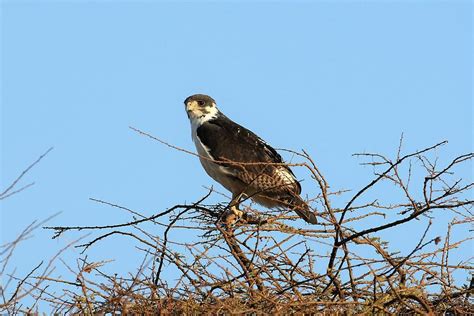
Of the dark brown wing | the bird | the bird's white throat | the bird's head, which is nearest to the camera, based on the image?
the bird

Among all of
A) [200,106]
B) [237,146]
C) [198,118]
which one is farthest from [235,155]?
[200,106]

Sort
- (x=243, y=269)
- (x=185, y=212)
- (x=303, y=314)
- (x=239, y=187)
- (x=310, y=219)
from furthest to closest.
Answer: (x=239, y=187) → (x=310, y=219) → (x=185, y=212) → (x=243, y=269) → (x=303, y=314)

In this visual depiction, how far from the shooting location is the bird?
27.7 ft

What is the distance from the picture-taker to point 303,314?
5.43 m

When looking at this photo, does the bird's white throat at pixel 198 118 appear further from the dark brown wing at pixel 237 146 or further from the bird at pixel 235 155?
the dark brown wing at pixel 237 146

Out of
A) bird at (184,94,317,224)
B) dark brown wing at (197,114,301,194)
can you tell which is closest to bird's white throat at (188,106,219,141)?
bird at (184,94,317,224)

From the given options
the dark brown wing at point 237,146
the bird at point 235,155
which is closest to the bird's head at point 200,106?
the bird at point 235,155

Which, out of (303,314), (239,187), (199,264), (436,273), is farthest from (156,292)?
(239,187)

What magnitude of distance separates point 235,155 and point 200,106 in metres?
0.84

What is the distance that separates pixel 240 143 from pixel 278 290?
134 inches

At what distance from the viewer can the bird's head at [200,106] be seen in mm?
9391

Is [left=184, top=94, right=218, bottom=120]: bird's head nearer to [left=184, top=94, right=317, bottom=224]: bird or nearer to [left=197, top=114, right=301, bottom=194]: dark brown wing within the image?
[left=184, top=94, right=317, bottom=224]: bird

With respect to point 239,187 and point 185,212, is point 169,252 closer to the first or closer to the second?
point 185,212

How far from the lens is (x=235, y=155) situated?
29.1 feet
